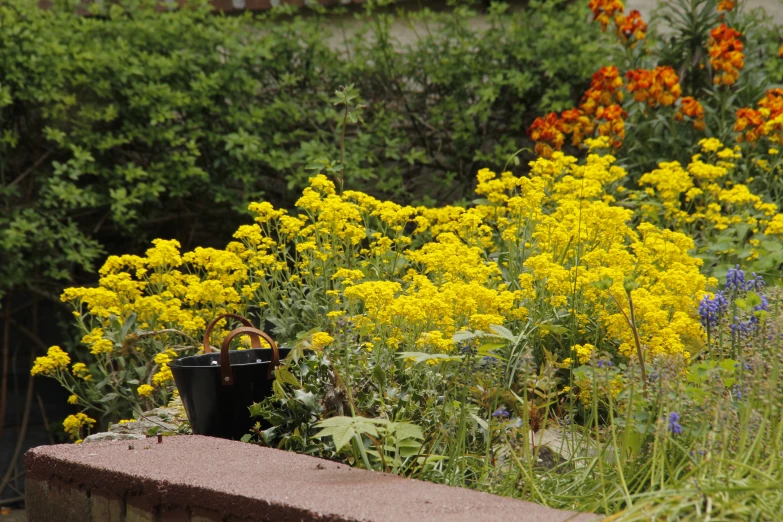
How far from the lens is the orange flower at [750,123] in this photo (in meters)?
4.91

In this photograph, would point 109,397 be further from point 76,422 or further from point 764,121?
point 764,121

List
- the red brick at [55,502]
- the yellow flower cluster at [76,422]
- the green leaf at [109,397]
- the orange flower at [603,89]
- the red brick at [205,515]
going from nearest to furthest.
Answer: the red brick at [205,515] → the red brick at [55,502] → the green leaf at [109,397] → the yellow flower cluster at [76,422] → the orange flower at [603,89]

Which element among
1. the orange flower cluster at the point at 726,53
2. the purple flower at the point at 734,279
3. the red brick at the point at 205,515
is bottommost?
the red brick at the point at 205,515

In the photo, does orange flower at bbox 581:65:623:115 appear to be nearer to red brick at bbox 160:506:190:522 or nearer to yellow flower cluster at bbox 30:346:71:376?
yellow flower cluster at bbox 30:346:71:376

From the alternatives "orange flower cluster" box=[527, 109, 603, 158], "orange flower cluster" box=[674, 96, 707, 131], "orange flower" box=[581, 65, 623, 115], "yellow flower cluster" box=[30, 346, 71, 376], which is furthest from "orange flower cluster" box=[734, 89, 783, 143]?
"yellow flower cluster" box=[30, 346, 71, 376]

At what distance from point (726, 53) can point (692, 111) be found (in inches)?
16.3

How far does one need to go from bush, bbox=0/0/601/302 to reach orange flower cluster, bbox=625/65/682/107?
3.31ft

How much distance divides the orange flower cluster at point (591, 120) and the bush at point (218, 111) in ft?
2.60

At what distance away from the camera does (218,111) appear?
19.9 feet

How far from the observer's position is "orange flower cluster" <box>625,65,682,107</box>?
5.20 meters

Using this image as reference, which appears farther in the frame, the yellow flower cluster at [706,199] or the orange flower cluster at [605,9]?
the orange flower cluster at [605,9]

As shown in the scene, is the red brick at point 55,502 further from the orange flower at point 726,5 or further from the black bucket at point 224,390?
the orange flower at point 726,5


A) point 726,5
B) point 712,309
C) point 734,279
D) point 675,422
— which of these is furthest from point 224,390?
point 726,5

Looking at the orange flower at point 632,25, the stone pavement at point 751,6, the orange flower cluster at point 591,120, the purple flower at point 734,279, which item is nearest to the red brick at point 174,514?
the purple flower at point 734,279
